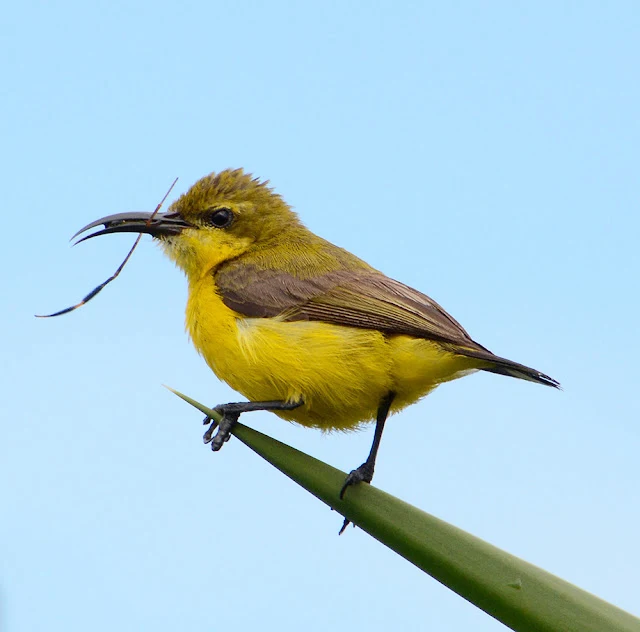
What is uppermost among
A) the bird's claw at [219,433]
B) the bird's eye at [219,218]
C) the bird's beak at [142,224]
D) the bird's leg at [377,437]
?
the bird's eye at [219,218]

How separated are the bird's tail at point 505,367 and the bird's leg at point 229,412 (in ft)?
3.03

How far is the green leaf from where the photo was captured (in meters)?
2.03

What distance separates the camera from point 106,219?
5246 millimetres

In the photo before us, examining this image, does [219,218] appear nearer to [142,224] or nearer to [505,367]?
[142,224]

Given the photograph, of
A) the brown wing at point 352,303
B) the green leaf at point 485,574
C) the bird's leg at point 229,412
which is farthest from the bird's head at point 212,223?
the green leaf at point 485,574

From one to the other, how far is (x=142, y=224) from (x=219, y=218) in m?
0.50

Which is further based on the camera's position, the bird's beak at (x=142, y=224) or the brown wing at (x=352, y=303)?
the bird's beak at (x=142, y=224)

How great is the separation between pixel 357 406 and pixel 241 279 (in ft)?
3.54

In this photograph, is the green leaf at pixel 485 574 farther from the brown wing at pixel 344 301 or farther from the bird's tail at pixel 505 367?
the brown wing at pixel 344 301

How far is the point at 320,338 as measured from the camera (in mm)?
4402

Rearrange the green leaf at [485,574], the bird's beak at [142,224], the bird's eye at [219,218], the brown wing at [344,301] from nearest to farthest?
the green leaf at [485,574] < the brown wing at [344,301] < the bird's beak at [142,224] < the bird's eye at [219,218]

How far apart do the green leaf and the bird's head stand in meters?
3.07

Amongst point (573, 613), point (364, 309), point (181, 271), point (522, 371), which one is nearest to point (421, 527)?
point (573, 613)

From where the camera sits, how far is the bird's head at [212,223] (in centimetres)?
538
